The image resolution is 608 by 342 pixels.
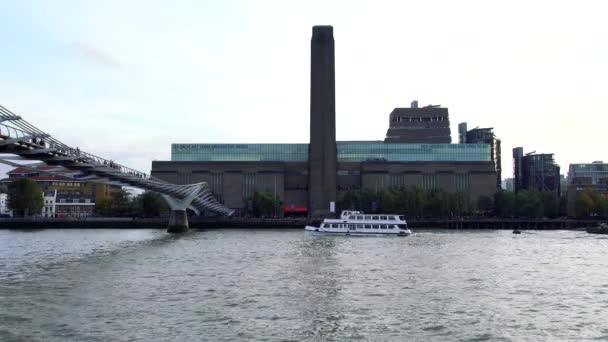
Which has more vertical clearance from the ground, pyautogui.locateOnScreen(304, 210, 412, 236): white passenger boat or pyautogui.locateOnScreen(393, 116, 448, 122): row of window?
pyautogui.locateOnScreen(393, 116, 448, 122): row of window

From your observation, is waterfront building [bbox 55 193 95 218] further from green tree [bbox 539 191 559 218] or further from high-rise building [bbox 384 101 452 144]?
green tree [bbox 539 191 559 218]

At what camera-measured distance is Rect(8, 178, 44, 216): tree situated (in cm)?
13625

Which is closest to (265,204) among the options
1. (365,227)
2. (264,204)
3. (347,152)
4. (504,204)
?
(264,204)

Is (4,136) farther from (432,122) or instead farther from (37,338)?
(432,122)

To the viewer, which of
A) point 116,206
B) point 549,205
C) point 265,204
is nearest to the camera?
point 265,204

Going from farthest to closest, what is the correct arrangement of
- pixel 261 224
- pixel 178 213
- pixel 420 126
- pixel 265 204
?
pixel 420 126, pixel 265 204, pixel 261 224, pixel 178 213

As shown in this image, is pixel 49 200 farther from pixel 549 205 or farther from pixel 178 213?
pixel 549 205

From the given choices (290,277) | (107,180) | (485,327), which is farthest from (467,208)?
(485,327)

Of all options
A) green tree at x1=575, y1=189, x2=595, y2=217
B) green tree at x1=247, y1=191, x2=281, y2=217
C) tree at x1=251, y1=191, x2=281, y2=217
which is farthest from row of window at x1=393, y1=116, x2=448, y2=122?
tree at x1=251, y1=191, x2=281, y2=217

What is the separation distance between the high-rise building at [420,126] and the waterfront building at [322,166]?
761 centimetres

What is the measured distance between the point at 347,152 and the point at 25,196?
8155cm

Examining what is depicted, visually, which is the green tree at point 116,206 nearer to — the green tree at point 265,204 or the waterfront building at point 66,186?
the waterfront building at point 66,186

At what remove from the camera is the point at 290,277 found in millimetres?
40719

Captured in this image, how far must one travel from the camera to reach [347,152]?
170875mm
